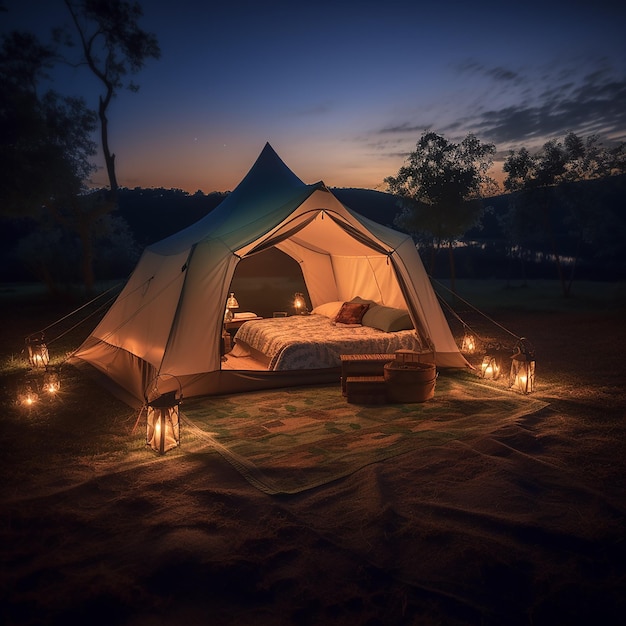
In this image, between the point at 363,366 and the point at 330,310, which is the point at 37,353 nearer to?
the point at 330,310

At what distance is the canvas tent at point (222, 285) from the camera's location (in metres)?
6.48

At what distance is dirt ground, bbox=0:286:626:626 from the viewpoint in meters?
2.54

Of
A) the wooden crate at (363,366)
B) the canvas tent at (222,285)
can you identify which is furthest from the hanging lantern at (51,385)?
the wooden crate at (363,366)

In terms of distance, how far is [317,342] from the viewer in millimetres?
7195

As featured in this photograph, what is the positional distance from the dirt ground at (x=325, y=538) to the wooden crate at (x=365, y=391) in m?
1.59

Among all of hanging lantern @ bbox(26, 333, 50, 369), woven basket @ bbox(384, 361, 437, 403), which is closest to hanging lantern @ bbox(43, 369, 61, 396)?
hanging lantern @ bbox(26, 333, 50, 369)

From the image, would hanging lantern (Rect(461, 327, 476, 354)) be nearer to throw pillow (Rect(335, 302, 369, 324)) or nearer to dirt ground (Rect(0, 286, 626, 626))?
throw pillow (Rect(335, 302, 369, 324))

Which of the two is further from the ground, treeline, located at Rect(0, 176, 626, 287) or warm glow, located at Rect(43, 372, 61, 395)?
treeline, located at Rect(0, 176, 626, 287)

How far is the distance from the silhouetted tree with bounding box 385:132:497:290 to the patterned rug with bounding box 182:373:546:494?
12.3 metres

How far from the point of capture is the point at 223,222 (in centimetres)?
798

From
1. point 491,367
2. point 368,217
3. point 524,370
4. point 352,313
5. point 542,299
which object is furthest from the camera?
point 368,217

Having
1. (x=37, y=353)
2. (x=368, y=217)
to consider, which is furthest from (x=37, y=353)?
(x=368, y=217)

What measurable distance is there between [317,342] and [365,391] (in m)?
1.23

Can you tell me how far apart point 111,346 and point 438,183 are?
14.1 meters
